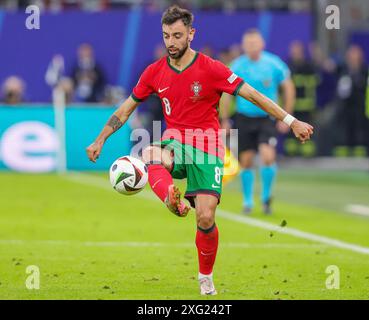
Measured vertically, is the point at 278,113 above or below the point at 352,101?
below

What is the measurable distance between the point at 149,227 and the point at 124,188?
16.5 feet

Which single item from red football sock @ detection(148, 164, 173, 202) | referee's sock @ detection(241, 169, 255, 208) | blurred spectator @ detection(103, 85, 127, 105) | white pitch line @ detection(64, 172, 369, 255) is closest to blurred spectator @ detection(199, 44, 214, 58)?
blurred spectator @ detection(103, 85, 127, 105)

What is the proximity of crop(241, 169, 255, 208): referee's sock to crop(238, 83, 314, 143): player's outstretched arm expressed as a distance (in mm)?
6975

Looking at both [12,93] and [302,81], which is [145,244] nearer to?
[12,93]

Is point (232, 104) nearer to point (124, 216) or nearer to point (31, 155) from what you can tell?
point (31, 155)

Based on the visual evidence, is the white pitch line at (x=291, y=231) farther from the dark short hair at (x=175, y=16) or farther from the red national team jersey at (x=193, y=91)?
the dark short hair at (x=175, y=16)

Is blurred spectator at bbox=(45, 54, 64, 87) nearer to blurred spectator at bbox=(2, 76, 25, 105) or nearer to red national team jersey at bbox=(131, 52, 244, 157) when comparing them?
blurred spectator at bbox=(2, 76, 25, 105)

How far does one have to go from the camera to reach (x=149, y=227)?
14.7 meters

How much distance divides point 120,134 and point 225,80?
14.9 meters

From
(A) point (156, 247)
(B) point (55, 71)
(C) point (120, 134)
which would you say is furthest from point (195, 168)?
(B) point (55, 71)

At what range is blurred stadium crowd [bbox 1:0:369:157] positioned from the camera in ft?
90.4

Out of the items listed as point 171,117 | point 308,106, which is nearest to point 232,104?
point 308,106

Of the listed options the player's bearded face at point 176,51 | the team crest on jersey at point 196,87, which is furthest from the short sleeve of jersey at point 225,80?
the player's bearded face at point 176,51

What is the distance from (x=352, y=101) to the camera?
1126 inches
